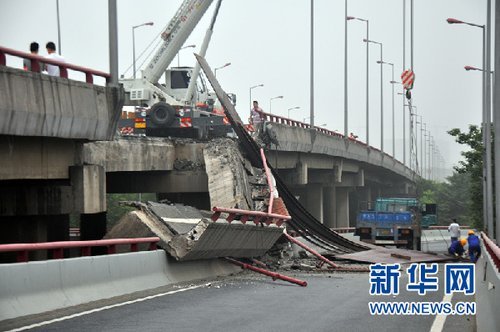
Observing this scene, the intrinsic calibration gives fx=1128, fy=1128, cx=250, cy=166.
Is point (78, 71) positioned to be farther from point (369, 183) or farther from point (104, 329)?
point (369, 183)

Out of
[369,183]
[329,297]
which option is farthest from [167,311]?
[369,183]

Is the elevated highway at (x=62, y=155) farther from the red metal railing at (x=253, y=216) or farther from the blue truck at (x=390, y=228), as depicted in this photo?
the blue truck at (x=390, y=228)

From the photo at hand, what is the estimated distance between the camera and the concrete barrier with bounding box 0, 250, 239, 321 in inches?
611

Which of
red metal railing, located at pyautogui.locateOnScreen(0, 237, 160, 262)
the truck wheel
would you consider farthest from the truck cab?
red metal railing, located at pyautogui.locateOnScreen(0, 237, 160, 262)

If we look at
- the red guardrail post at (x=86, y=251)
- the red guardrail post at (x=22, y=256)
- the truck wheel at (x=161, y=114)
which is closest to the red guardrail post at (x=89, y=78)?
the red guardrail post at (x=86, y=251)

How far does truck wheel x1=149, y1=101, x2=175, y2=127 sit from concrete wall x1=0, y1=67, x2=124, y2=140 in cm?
1540

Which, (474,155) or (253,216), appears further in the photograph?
(474,155)

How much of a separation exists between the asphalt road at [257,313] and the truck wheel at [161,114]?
61.4ft

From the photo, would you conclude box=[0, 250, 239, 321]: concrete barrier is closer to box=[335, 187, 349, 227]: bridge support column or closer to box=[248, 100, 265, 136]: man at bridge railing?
box=[248, 100, 265, 136]: man at bridge railing

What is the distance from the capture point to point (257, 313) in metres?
15.8

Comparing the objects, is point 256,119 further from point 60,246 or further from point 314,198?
point 314,198

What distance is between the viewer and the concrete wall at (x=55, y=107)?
20.0 meters

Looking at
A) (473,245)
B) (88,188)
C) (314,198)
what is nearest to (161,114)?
(473,245)

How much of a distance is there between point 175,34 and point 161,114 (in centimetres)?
852
